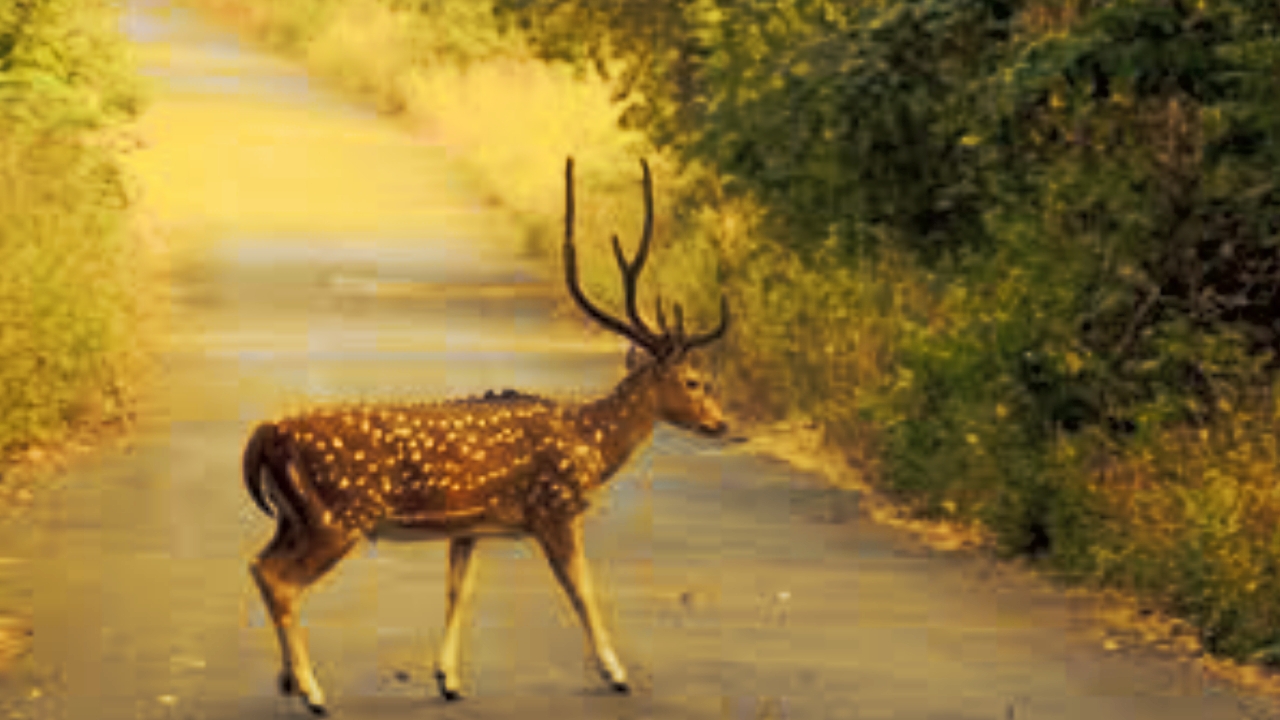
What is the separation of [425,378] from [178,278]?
12413 mm

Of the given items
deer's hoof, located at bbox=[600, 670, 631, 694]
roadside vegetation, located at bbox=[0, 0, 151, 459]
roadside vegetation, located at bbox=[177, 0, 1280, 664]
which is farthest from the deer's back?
roadside vegetation, located at bbox=[0, 0, 151, 459]

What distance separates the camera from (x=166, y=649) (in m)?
15.9

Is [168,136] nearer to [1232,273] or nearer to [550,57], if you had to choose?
[550,57]

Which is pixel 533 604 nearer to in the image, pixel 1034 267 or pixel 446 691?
pixel 446 691

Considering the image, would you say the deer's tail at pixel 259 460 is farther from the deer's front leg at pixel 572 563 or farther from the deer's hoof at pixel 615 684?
the deer's hoof at pixel 615 684

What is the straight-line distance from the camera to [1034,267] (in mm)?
19750

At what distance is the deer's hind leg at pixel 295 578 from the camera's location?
13.8 m

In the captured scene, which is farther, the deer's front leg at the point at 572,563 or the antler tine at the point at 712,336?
the antler tine at the point at 712,336

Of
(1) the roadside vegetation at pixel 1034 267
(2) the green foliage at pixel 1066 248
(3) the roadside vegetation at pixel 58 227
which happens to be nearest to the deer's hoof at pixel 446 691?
(1) the roadside vegetation at pixel 1034 267

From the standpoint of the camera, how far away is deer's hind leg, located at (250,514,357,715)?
45.4 ft

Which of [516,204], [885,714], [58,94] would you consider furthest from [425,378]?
[516,204]

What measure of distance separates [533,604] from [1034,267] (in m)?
3.69

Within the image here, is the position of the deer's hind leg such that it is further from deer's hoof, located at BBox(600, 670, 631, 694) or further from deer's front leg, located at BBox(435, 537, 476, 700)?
deer's hoof, located at BBox(600, 670, 631, 694)

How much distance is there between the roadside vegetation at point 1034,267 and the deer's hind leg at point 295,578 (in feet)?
13.2
